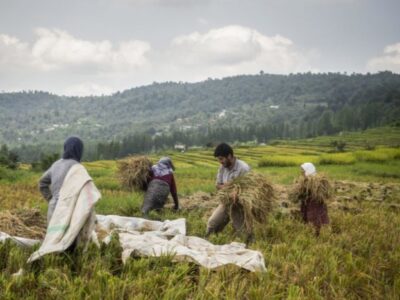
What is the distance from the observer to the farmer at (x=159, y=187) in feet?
25.7

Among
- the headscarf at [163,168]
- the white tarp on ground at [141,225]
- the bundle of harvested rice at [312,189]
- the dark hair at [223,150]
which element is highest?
the dark hair at [223,150]

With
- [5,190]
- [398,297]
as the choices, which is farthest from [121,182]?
[398,297]

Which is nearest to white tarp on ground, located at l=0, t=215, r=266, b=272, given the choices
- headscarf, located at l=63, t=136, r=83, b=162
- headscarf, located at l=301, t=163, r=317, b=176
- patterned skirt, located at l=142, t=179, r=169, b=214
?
headscarf, located at l=63, t=136, r=83, b=162

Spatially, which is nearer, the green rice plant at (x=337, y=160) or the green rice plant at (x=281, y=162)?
the green rice plant at (x=337, y=160)

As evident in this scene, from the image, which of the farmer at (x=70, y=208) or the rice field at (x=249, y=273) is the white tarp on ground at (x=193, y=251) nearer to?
the rice field at (x=249, y=273)

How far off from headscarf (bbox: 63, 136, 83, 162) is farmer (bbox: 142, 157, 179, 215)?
3.16 meters

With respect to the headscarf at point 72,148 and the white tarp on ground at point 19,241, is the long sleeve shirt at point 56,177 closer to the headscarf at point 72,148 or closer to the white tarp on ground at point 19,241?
the headscarf at point 72,148

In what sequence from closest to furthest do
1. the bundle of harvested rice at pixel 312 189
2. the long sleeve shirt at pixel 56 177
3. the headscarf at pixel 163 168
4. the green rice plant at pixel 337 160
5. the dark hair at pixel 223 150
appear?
1. the long sleeve shirt at pixel 56 177
2. the dark hair at pixel 223 150
3. the bundle of harvested rice at pixel 312 189
4. the headscarf at pixel 163 168
5. the green rice plant at pixel 337 160

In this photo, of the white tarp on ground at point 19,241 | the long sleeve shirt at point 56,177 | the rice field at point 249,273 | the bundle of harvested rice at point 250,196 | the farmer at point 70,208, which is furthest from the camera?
the bundle of harvested rice at point 250,196

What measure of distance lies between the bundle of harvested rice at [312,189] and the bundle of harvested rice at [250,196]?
0.80 m

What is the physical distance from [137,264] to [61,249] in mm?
784

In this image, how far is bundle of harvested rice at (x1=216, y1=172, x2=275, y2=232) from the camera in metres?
5.59

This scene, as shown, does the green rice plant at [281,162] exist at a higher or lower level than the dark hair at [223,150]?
lower

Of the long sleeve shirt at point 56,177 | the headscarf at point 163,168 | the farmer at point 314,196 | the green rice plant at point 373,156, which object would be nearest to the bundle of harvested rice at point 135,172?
the headscarf at point 163,168
